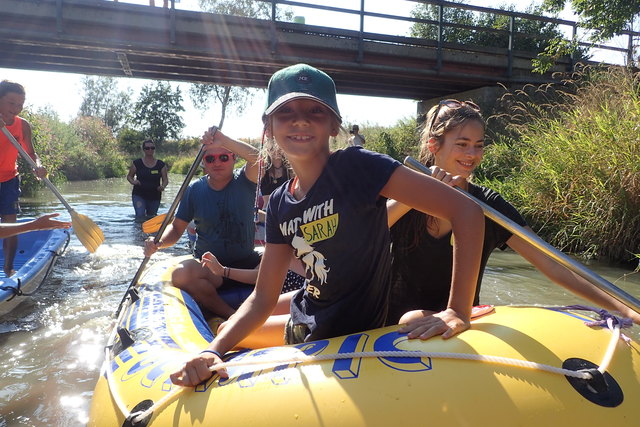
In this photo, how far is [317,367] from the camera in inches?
51.1

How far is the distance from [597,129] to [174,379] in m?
6.43

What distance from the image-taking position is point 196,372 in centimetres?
143

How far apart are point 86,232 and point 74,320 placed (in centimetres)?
81

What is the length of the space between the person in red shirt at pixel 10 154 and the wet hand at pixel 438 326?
4135 millimetres

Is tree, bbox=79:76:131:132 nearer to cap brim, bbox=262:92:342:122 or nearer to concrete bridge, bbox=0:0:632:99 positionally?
concrete bridge, bbox=0:0:632:99

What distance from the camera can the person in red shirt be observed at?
13.7 ft

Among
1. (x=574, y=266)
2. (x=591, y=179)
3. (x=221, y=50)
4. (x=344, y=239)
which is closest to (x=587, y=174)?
(x=591, y=179)

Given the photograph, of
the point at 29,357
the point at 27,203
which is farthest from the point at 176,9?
the point at 29,357

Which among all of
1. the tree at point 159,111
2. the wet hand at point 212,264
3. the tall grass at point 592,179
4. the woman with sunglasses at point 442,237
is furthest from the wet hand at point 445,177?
the tree at point 159,111

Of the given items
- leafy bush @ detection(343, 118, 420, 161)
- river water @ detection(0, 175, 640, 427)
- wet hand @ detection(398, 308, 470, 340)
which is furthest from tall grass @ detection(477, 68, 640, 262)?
leafy bush @ detection(343, 118, 420, 161)

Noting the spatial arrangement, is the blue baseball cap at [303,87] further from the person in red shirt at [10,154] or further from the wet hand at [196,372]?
the person in red shirt at [10,154]

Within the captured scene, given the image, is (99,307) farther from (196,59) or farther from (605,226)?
(196,59)

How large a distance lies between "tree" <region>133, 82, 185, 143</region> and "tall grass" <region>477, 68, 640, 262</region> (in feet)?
129

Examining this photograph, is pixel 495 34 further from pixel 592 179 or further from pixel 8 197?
pixel 8 197
